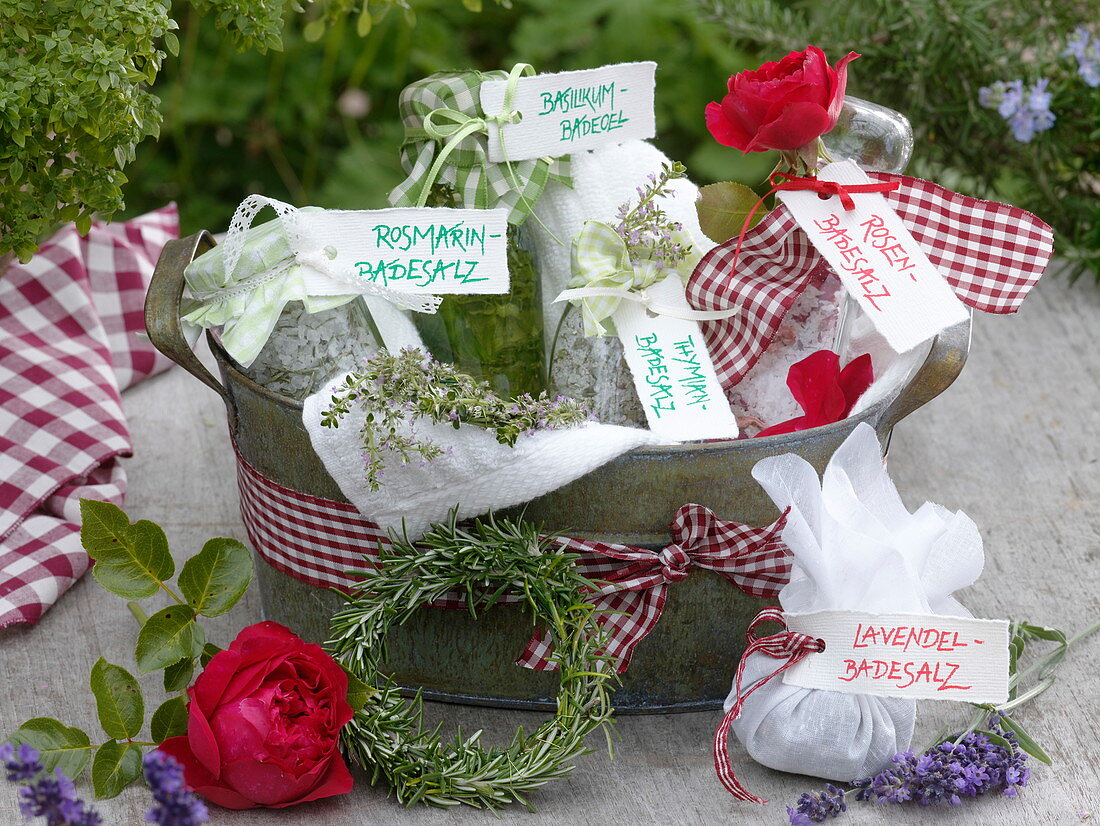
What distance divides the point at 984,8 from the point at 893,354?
72cm

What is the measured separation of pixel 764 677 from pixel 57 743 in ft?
1.43

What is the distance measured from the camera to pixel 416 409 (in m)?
0.72

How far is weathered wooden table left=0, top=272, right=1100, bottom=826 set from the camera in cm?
76

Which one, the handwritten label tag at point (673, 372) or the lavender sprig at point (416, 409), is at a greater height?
the lavender sprig at point (416, 409)

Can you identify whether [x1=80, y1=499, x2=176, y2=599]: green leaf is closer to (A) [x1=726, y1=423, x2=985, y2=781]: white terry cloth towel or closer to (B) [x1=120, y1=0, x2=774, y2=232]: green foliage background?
(A) [x1=726, y1=423, x2=985, y2=781]: white terry cloth towel

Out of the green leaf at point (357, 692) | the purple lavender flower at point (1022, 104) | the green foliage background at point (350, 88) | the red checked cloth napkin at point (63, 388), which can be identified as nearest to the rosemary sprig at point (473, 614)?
the green leaf at point (357, 692)

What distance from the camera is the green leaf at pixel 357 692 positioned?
0.73 m

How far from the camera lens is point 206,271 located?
829mm

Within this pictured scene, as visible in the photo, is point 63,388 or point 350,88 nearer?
point 63,388

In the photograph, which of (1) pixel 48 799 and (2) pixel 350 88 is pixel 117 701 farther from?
(2) pixel 350 88

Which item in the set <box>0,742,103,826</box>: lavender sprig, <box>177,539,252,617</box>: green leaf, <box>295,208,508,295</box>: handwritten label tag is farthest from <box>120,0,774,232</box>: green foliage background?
<box>0,742,103,826</box>: lavender sprig

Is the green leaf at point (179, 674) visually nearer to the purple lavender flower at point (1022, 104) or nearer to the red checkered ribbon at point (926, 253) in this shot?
the red checkered ribbon at point (926, 253)

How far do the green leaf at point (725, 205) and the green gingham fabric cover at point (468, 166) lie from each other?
119mm

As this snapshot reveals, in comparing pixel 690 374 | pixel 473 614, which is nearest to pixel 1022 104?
pixel 690 374
